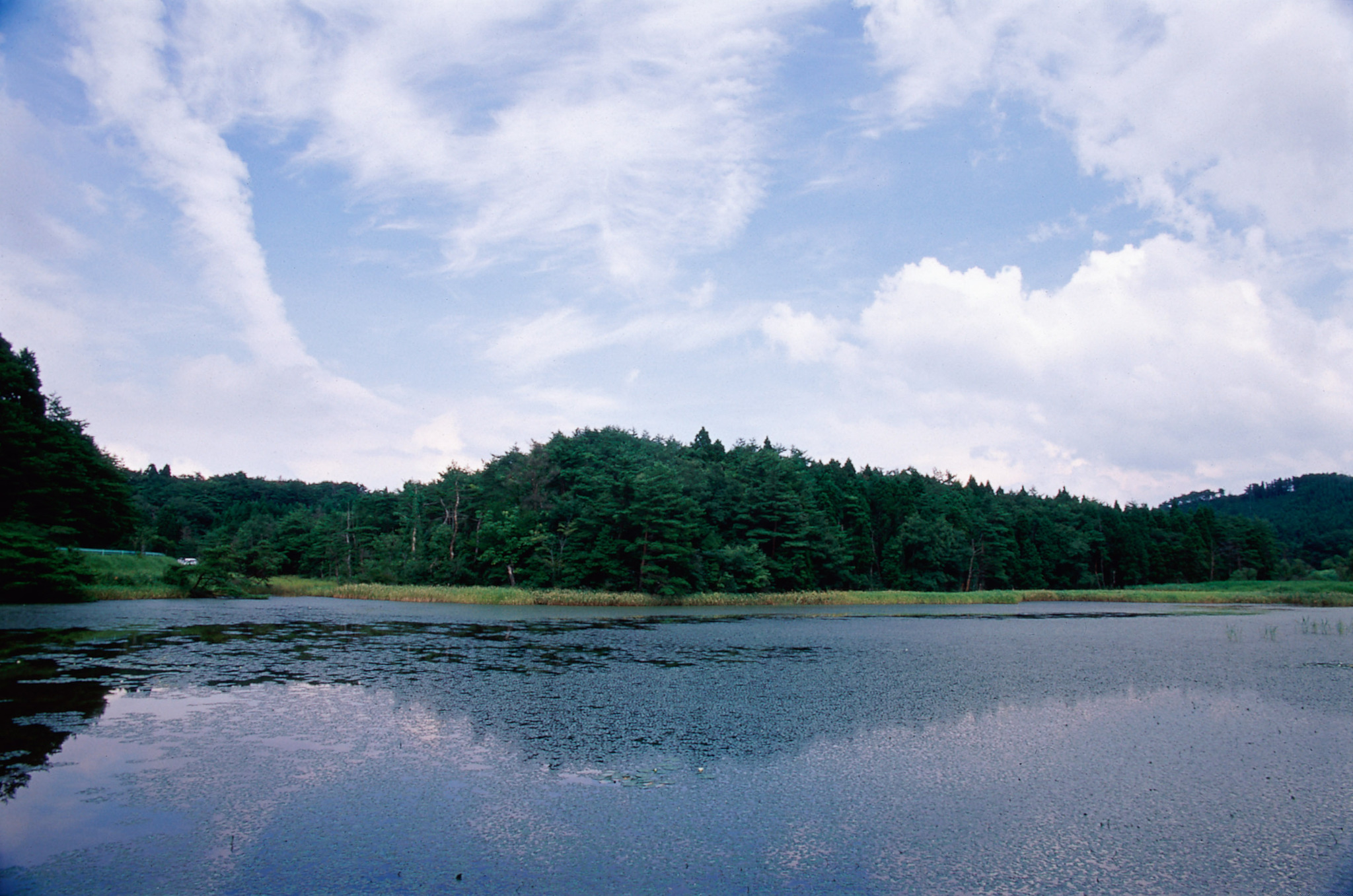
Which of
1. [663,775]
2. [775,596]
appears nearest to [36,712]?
[663,775]

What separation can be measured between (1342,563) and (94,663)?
92.7 meters

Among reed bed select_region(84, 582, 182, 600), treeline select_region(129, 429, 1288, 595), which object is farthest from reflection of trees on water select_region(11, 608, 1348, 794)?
treeline select_region(129, 429, 1288, 595)

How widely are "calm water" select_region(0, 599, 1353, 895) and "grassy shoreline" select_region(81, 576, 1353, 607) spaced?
23.7m

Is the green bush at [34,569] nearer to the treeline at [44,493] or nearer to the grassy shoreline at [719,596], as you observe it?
the treeline at [44,493]

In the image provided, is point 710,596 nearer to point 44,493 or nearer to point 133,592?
point 133,592

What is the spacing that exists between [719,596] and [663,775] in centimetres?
3756

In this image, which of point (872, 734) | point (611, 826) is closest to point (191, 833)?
point (611, 826)

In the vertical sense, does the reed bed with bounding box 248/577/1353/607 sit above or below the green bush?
below

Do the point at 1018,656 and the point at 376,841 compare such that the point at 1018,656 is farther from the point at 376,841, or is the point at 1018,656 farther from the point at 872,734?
the point at 376,841

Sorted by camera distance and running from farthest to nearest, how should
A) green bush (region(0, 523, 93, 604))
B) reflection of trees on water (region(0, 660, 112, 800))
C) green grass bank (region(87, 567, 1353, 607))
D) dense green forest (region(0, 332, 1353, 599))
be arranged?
dense green forest (region(0, 332, 1353, 599)) < green grass bank (region(87, 567, 1353, 607)) < green bush (region(0, 523, 93, 604)) < reflection of trees on water (region(0, 660, 112, 800))

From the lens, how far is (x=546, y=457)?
55.6 metres

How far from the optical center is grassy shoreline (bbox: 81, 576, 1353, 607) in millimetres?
39375

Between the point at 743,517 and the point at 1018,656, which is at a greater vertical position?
the point at 743,517

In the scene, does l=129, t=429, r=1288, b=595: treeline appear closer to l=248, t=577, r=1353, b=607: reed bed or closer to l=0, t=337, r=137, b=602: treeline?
l=248, t=577, r=1353, b=607: reed bed
